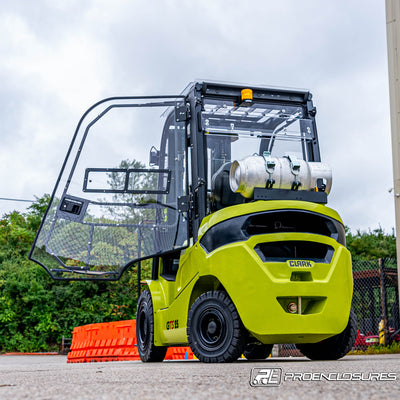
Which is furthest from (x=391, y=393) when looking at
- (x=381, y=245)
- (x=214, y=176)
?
(x=381, y=245)

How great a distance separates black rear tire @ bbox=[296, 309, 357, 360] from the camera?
7.05 m

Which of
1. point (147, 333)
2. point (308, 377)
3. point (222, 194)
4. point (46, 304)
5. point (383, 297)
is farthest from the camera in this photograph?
point (46, 304)

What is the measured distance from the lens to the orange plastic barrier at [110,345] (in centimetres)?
1311

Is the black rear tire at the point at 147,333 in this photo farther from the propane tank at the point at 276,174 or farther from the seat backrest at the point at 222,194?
the propane tank at the point at 276,174

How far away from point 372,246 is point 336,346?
1267 inches

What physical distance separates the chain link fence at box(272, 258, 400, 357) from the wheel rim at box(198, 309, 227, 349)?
24.6 feet

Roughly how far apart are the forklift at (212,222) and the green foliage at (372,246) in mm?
29613

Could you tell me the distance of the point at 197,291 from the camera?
7.07 m

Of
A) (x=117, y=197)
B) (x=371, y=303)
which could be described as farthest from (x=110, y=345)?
(x=117, y=197)

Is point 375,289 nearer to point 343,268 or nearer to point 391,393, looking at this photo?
point 343,268

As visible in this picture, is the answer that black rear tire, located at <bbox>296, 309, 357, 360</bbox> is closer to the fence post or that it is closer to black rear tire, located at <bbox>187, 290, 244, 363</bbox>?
black rear tire, located at <bbox>187, 290, 244, 363</bbox>

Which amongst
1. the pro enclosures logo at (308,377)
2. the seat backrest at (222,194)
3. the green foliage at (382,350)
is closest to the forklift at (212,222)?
the seat backrest at (222,194)

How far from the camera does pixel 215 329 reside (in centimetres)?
651

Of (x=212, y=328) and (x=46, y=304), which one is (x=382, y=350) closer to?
(x=212, y=328)
